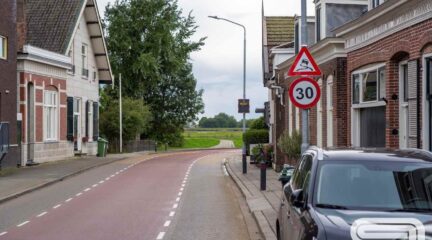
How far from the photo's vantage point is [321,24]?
68.9 ft

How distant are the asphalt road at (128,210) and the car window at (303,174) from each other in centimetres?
401

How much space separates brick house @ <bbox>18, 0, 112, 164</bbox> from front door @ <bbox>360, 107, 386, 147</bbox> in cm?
1768

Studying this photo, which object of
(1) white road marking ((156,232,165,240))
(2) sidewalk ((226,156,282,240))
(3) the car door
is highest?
(3) the car door

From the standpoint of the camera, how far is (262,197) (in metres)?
17.4

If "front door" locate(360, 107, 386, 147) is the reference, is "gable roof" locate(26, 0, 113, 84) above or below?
above

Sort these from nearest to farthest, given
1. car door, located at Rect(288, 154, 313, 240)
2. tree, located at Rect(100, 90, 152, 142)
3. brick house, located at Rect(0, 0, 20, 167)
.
Result: 1. car door, located at Rect(288, 154, 313, 240)
2. brick house, located at Rect(0, 0, 20, 167)
3. tree, located at Rect(100, 90, 152, 142)

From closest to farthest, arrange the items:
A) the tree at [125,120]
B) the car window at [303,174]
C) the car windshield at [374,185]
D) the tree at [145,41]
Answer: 1. the car windshield at [374,185]
2. the car window at [303,174]
3. the tree at [125,120]
4. the tree at [145,41]

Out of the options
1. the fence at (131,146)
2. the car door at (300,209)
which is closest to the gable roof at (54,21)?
the fence at (131,146)

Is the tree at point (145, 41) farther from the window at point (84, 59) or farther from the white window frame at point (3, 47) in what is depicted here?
the white window frame at point (3, 47)

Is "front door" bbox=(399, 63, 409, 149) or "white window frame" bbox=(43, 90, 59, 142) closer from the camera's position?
"front door" bbox=(399, 63, 409, 149)

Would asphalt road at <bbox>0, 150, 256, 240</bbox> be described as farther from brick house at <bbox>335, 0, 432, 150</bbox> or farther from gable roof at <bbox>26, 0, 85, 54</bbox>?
gable roof at <bbox>26, 0, 85, 54</bbox>

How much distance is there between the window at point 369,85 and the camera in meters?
14.7

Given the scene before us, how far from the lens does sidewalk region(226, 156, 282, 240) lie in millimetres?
12323

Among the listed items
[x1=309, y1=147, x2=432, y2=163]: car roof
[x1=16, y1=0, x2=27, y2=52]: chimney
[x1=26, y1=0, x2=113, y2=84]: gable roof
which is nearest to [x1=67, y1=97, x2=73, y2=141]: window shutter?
[x1=26, y1=0, x2=113, y2=84]: gable roof
